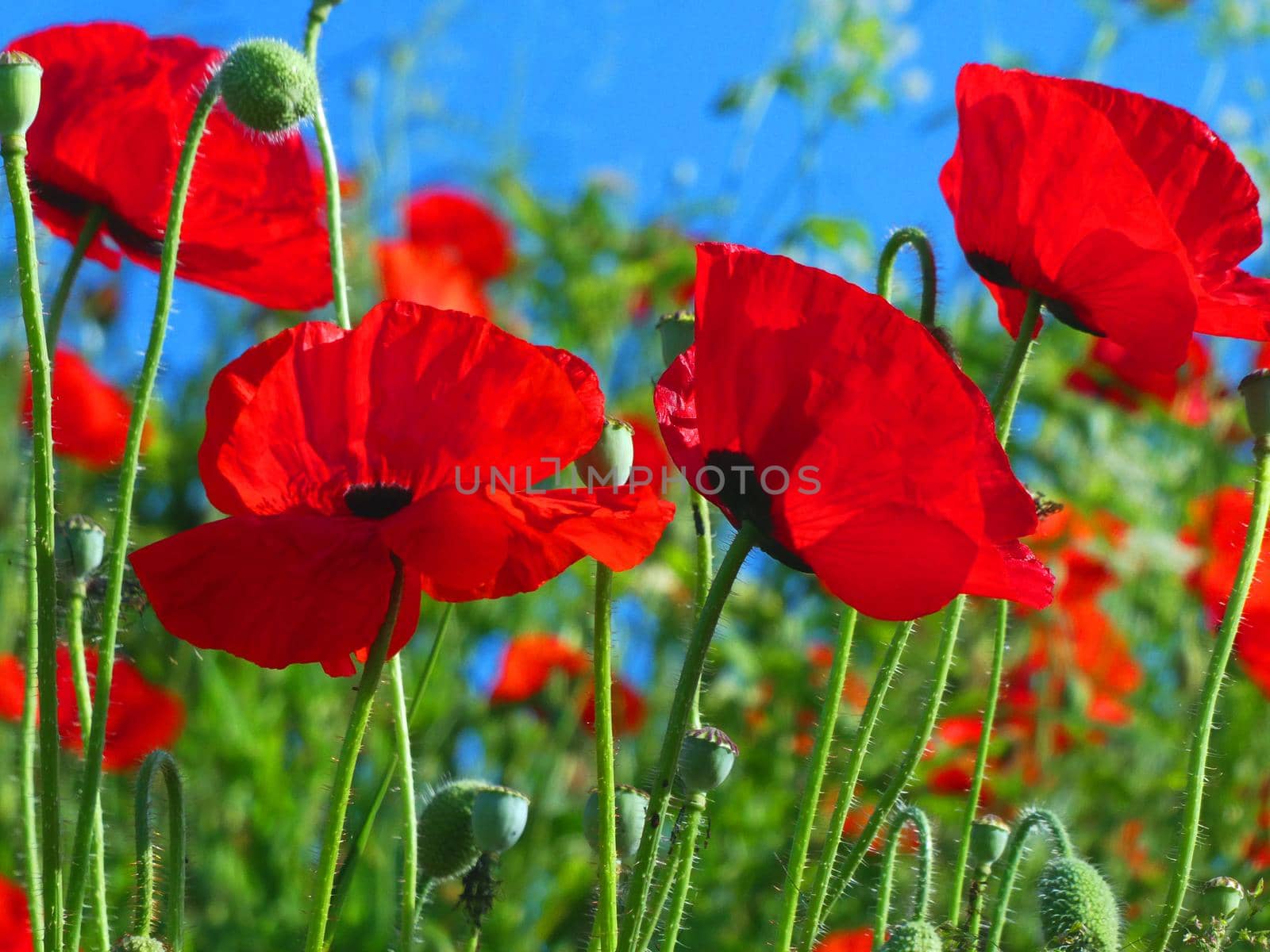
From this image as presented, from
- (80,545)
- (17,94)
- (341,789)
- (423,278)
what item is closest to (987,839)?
(341,789)

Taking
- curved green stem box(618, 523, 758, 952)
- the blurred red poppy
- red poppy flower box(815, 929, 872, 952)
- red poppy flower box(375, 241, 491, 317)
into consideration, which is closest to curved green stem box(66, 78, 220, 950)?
curved green stem box(618, 523, 758, 952)

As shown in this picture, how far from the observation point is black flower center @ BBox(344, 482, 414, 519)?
72 centimetres

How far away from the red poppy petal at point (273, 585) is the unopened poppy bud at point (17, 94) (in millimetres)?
204

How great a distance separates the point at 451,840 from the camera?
88 centimetres

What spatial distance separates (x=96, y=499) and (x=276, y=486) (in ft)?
7.85

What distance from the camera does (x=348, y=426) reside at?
714mm

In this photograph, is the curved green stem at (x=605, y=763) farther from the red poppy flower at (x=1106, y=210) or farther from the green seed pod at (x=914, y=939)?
the red poppy flower at (x=1106, y=210)

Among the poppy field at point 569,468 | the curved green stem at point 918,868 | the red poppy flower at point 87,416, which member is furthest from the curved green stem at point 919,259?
the red poppy flower at point 87,416

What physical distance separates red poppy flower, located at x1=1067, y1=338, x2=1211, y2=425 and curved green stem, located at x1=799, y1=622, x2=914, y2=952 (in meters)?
1.30

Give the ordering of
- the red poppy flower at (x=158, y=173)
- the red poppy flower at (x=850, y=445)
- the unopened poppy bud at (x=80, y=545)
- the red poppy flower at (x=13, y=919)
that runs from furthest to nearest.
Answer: the red poppy flower at (x=13, y=919) → the red poppy flower at (x=158, y=173) → the unopened poppy bud at (x=80, y=545) → the red poppy flower at (x=850, y=445)

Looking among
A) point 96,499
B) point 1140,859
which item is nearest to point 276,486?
point 1140,859

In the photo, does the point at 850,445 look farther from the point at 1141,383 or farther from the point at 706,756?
the point at 1141,383

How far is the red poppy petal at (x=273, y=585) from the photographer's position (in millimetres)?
668

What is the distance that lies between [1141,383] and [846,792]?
165 centimetres
